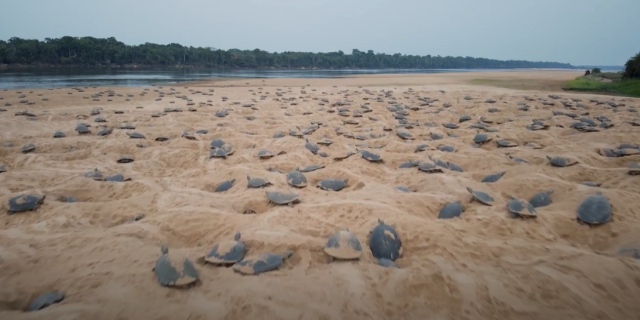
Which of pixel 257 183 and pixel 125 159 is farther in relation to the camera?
pixel 125 159

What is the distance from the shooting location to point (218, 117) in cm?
1073

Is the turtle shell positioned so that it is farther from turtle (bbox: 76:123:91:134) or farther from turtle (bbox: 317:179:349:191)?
turtle (bbox: 76:123:91:134)

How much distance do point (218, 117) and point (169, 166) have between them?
491 centimetres

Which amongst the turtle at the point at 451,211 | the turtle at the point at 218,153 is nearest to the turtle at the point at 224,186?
the turtle at the point at 218,153

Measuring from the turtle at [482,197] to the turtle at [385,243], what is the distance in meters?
1.73

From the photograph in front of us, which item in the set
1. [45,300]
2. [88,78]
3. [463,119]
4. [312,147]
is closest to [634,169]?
[463,119]

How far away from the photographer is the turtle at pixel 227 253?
9.77 ft

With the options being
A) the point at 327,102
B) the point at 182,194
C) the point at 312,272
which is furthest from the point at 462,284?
the point at 327,102

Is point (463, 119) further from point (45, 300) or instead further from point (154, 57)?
point (154, 57)

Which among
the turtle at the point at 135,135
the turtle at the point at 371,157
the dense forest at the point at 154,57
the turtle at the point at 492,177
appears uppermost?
the dense forest at the point at 154,57

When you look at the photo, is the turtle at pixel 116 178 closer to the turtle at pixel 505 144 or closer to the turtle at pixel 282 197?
the turtle at pixel 282 197

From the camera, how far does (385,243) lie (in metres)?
3.17

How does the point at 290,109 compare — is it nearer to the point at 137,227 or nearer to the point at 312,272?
the point at 137,227

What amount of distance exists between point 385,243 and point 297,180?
7.41ft
